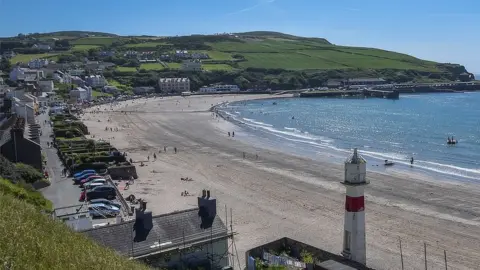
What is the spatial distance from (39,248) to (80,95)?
104013 millimetres

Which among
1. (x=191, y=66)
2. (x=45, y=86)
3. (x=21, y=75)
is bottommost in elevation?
(x=45, y=86)

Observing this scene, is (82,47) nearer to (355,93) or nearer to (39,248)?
(355,93)

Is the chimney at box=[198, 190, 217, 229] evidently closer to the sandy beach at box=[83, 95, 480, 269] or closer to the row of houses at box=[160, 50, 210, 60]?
the sandy beach at box=[83, 95, 480, 269]

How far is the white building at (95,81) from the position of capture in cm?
12688

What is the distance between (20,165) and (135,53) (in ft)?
505

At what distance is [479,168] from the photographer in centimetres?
4150

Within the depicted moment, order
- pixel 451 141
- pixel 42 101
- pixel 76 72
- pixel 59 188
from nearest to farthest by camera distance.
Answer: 1. pixel 59 188
2. pixel 451 141
3. pixel 42 101
4. pixel 76 72

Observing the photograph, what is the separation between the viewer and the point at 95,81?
419 feet

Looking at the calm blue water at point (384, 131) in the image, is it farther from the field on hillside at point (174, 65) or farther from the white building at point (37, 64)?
the field on hillside at point (174, 65)

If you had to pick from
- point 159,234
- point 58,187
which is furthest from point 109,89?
point 159,234

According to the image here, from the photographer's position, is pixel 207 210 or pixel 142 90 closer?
pixel 207 210

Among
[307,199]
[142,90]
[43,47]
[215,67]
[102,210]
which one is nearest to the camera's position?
[102,210]

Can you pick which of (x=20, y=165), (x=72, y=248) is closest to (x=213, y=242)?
(x=72, y=248)

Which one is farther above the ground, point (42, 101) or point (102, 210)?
point (42, 101)
